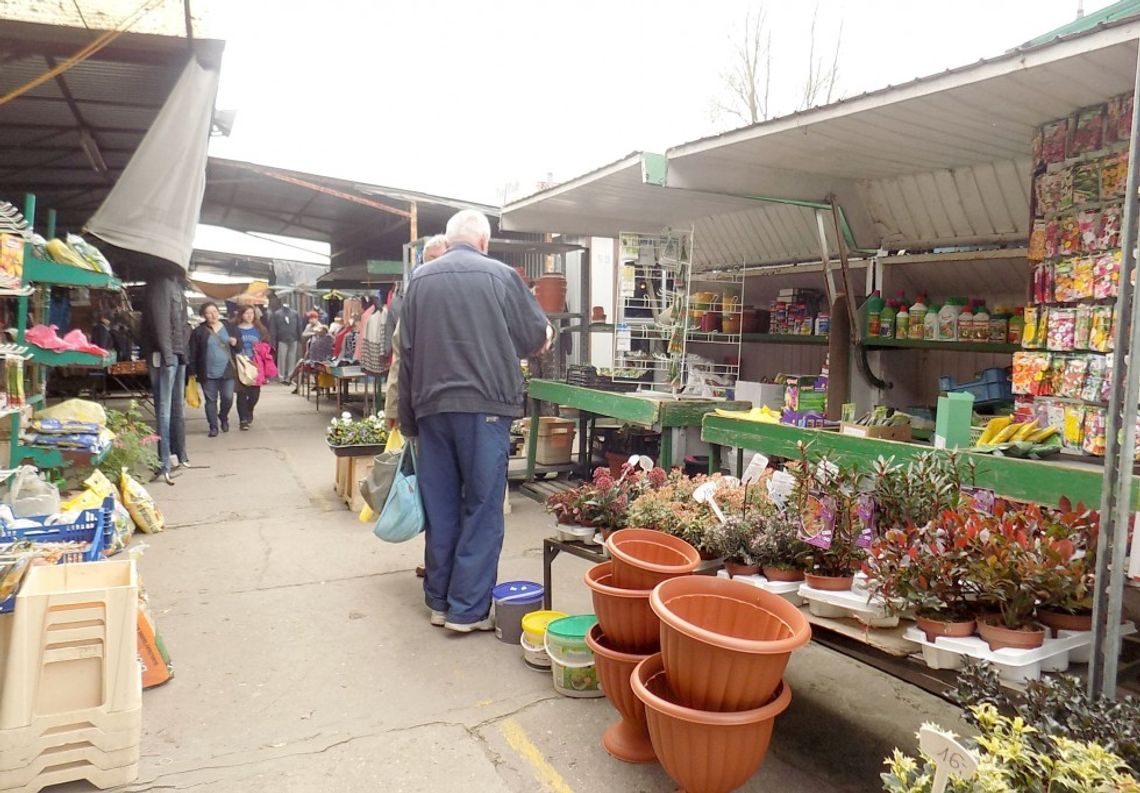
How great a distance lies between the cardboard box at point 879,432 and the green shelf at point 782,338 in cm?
234

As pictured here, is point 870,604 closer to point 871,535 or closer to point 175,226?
point 871,535

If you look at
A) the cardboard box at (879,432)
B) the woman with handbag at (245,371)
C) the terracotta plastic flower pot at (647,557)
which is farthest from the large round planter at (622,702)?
the woman with handbag at (245,371)

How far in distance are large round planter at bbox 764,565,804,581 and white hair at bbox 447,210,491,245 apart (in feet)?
7.24

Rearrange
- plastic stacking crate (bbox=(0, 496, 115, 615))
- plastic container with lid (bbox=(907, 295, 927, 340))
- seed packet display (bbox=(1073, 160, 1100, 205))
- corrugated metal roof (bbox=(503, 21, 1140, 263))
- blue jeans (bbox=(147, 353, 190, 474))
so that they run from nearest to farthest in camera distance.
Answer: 1. plastic stacking crate (bbox=(0, 496, 115, 615))
2. corrugated metal roof (bbox=(503, 21, 1140, 263))
3. seed packet display (bbox=(1073, 160, 1100, 205))
4. plastic container with lid (bbox=(907, 295, 927, 340))
5. blue jeans (bbox=(147, 353, 190, 474))

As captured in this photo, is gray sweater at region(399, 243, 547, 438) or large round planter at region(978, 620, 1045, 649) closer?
large round planter at region(978, 620, 1045, 649)

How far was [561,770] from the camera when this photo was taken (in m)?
2.54

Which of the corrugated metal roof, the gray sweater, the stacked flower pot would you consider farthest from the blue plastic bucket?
the corrugated metal roof

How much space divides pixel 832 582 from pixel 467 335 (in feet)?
6.45

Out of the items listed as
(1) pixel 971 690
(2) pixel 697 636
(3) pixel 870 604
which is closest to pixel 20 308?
(2) pixel 697 636

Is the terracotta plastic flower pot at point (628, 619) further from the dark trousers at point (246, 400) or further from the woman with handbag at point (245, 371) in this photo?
the dark trousers at point (246, 400)

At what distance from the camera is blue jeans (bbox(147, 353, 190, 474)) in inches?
266

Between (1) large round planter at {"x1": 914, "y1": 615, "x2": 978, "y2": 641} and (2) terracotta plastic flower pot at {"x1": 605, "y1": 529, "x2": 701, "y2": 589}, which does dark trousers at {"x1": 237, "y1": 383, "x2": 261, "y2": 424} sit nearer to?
(2) terracotta plastic flower pot at {"x1": 605, "y1": 529, "x2": 701, "y2": 589}

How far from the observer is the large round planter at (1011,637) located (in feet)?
6.45

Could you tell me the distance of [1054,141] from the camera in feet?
12.2
